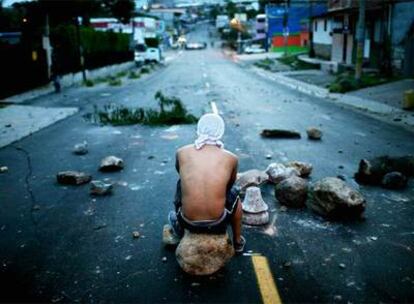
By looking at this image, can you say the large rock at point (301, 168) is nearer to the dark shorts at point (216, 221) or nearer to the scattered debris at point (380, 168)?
the scattered debris at point (380, 168)

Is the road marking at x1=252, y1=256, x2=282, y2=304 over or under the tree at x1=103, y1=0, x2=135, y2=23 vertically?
under

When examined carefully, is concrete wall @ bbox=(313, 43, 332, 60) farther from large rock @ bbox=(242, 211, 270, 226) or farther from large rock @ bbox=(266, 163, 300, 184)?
large rock @ bbox=(242, 211, 270, 226)

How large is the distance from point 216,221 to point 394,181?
3.92m

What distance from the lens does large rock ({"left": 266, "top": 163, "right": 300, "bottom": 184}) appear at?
7.23m

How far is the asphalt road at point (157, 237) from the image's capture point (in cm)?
420

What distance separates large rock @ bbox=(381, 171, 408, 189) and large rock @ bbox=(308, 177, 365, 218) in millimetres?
1530

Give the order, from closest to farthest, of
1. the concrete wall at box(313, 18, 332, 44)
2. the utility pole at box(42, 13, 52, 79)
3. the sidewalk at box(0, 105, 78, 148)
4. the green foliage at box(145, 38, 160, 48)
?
1. the sidewalk at box(0, 105, 78, 148)
2. the utility pole at box(42, 13, 52, 79)
3. the concrete wall at box(313, 18, 332, 44)
4. the green foliage at box(145, 38, 160, 48)

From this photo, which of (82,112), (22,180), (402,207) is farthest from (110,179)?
(82,112)

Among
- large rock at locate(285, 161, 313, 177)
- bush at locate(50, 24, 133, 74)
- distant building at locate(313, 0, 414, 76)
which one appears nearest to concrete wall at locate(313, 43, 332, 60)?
distant building at locate(313, 0, 414, 76)

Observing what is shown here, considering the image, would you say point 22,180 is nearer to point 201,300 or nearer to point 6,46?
point 201,300

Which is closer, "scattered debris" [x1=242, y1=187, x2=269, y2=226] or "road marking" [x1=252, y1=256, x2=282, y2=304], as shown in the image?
"road marking" [x1=252, y1=256, x2=282, y2=304]

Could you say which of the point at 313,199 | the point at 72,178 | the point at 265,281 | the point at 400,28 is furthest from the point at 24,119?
the point at 400,28

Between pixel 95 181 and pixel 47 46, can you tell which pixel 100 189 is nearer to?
pixel 95 181

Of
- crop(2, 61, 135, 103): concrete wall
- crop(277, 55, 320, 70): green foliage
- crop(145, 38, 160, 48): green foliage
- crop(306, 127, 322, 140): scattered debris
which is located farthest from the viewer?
crop(145, 38, 160, 48): green foliage
